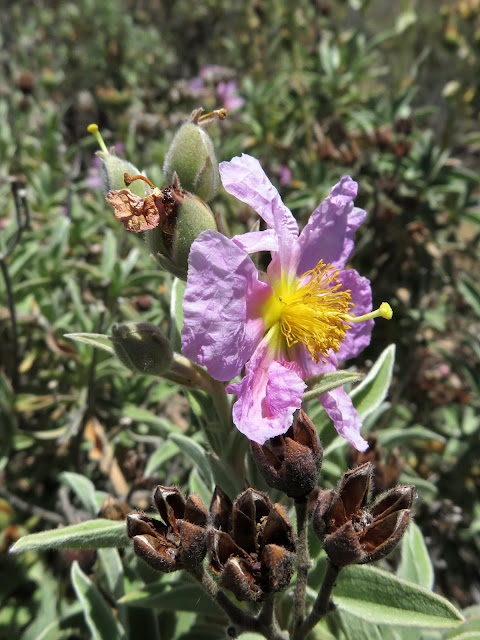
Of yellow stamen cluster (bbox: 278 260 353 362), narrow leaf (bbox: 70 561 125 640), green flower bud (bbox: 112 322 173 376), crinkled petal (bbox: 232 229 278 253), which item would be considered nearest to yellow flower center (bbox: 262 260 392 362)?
yellow stamen cluster (bbox: 278 260 353 362)

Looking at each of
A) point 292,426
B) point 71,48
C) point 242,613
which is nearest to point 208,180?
point 292,426

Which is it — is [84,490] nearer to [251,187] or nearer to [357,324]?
[357,324]

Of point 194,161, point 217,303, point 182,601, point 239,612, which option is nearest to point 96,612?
point 182,601

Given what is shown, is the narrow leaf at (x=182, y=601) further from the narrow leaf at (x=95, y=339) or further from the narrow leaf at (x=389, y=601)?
the narrow leaf at (x=95, y=339)

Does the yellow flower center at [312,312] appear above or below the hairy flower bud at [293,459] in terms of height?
above

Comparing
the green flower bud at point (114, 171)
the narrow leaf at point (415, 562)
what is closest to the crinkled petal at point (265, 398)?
the green flower bud at point (114, 171)

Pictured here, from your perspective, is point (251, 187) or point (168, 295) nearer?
point (251, 187)
